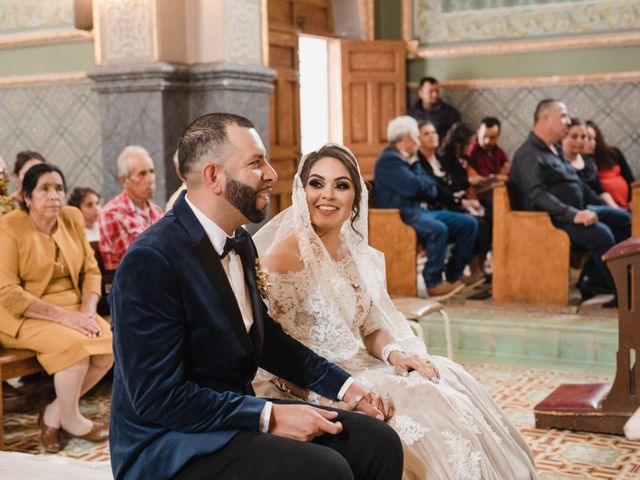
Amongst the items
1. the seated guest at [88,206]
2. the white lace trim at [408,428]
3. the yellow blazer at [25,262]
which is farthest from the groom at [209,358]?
the seated guest at [88,206]

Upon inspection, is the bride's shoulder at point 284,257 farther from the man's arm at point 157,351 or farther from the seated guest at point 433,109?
the seated guest at point 433,109

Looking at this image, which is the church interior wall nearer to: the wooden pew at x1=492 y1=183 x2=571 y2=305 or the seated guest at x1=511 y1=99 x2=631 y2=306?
the seated guest at x1=511 y1=99 x2=631 y2=306

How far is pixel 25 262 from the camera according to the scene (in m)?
4.50

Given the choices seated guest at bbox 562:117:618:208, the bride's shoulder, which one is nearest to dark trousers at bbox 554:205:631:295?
seated guest at bbox 562:117:618:208

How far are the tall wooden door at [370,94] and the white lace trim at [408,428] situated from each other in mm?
7658

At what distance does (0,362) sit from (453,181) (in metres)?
4.74

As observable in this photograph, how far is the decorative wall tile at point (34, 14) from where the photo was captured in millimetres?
8617

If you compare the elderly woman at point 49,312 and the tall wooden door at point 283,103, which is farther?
the tall wooden door at point 283,103

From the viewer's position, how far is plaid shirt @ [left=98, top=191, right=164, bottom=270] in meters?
5.16

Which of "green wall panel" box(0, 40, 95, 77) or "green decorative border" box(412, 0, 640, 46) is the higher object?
"green decorative border" box(412, 0, 640, 46)

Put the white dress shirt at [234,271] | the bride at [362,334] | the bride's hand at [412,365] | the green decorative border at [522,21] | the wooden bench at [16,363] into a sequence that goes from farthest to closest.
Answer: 1. the green decorative border at [522,21]
2. the wooden bench at [16,363]
3. the bride's hand at [412,365]
4. the bride at [362,334]
5. the white dress shirt at [234,271]

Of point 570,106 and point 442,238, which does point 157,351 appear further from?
point 570,106

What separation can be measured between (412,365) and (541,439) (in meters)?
1.50

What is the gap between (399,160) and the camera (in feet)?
22.8
